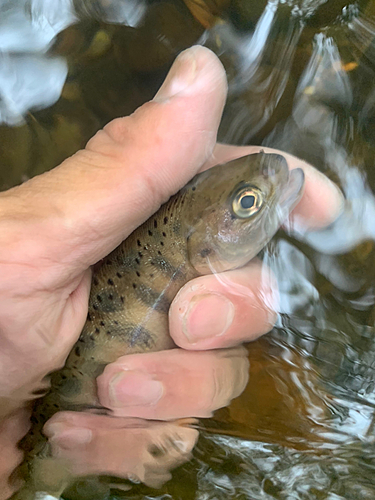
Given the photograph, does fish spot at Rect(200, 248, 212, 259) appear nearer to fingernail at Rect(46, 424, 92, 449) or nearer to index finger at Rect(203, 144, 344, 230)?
index finger at Rect(203, 144, 344, 230)

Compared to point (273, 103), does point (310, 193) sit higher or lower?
lower

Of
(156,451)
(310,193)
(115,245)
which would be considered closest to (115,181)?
(115,245)

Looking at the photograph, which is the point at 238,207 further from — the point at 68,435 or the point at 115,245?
the point at 68,435

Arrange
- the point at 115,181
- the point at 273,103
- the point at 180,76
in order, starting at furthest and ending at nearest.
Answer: the point at 273,103 < the point at 180,76 < the point at 115,181

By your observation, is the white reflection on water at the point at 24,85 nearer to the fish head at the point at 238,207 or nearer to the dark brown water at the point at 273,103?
the dark brown water at the point at 273,103

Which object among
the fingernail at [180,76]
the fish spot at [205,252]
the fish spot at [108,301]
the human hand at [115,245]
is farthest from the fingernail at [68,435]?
the fingernail at [180,76]

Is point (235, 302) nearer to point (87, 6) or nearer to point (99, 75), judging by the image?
point (99, 75)
